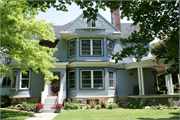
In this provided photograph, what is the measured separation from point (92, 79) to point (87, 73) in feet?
2.53

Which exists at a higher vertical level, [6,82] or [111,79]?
[111,79]

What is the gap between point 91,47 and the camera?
52.4 ft

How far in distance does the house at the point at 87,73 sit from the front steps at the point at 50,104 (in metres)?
0.56

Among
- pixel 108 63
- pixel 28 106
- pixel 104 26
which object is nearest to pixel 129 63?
pixel 108 63

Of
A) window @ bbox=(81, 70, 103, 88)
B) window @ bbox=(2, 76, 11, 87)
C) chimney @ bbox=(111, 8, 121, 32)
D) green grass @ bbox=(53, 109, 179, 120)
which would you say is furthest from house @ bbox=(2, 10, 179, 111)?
green grass @ bbox=(53, 109, 179, 120)

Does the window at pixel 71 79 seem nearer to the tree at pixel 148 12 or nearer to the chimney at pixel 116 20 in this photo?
the chimney at pixel 116 20

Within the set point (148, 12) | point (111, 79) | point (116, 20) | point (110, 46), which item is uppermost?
point (116, 20)

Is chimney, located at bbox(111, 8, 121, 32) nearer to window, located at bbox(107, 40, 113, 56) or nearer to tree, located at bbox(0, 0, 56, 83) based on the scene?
window, located at bbox(107, 40, 113, 56)

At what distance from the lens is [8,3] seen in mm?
9422

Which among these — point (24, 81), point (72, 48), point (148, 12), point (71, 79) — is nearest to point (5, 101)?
point (24, 81)

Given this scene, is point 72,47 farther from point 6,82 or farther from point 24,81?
point 6,82

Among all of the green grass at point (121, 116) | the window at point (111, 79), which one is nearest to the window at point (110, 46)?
the window at point (111, 79)

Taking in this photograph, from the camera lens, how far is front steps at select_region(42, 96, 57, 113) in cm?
1270

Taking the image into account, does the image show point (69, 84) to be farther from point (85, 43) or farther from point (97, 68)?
point (85, 43)
